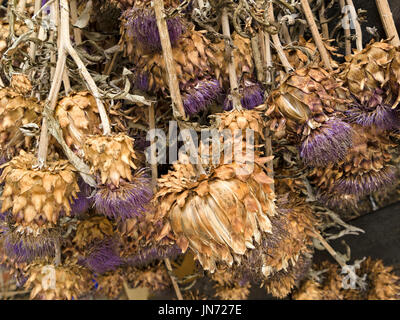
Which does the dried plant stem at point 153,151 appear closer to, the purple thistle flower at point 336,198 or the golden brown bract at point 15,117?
the golden brown bract at point 15,117

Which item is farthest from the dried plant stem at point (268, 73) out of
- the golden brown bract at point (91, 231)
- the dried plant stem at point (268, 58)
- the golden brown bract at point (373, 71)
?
the golden brown bract at point (91, 231)

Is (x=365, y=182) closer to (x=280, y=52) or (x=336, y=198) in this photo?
(x=336, y=198)

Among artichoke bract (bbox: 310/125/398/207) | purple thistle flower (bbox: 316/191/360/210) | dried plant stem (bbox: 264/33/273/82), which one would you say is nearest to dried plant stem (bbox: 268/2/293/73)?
dried plant stem (bbox: 264/33/273/82)

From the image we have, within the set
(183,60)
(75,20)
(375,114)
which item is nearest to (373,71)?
Answer: (375,114)

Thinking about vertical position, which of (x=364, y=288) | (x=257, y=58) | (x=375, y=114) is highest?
(x=257, y=58)

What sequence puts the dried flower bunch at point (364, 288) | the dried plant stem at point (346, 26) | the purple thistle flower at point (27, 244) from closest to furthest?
the purple thistle flower at point (27, 244), the dried plant stem at point (346, 26), the dried flower bunch at point (364, 288)
